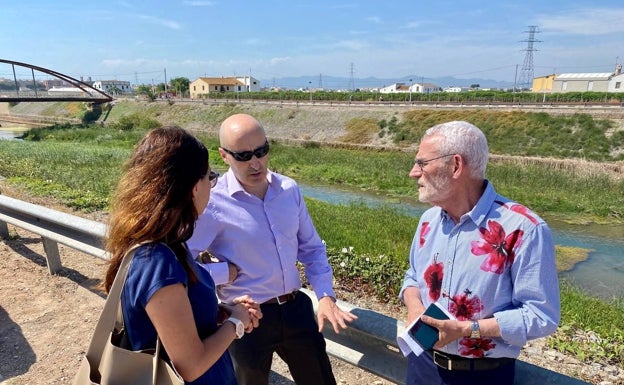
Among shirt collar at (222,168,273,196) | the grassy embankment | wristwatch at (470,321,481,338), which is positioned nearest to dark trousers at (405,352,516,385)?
wristwatch at (470,321,481,338)

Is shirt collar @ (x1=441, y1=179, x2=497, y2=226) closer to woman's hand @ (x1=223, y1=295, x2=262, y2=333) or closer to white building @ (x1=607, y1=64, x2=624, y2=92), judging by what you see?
woman's hand @ (x1=223, y1=295, x2=262, y2=333)

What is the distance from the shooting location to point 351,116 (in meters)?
42.8

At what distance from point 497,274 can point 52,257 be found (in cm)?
444

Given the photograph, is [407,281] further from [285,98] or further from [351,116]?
[285,98]

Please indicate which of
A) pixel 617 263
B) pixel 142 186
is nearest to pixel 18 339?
pixel 142 186

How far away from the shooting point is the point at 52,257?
4441 millimetres

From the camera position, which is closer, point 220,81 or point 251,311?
point 251,311

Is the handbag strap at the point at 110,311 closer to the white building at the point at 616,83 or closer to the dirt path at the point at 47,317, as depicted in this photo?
the dirt path at the point at 47,317

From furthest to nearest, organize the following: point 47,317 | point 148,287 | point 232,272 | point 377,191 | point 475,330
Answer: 1. point 377,191
2. point 47,317
3. point 232,272
4. point 475,330
5. point 148,287

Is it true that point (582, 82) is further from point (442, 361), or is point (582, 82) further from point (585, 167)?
point (442, 361)

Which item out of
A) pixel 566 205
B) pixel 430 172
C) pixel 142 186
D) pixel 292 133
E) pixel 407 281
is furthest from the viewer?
pixel 292 133

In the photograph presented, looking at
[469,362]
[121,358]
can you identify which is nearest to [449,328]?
[469,362]

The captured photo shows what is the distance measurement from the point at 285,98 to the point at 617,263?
52.6m

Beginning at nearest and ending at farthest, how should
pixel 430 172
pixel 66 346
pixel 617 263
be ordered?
pixel 430 172 → pixel 66 346 → pixel 617 263
